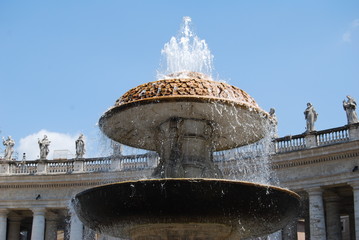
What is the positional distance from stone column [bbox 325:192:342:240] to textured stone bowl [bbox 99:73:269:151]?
20262 mm

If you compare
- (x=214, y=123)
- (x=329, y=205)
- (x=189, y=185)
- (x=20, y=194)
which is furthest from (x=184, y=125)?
(x=20, y=194)

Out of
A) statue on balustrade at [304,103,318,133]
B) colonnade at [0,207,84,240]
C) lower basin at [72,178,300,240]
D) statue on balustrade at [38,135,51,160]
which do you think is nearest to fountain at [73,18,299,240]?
lower basin at [72,178,300,240]

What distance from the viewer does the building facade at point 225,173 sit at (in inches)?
1352

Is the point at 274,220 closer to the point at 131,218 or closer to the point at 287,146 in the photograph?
the point at 131,218

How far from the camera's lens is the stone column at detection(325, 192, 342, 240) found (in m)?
35.8

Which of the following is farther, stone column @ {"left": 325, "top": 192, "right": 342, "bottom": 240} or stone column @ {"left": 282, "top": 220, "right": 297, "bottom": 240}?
stone column @ {"left": 282, "top": 220, "right": 297, "bottom": 240}

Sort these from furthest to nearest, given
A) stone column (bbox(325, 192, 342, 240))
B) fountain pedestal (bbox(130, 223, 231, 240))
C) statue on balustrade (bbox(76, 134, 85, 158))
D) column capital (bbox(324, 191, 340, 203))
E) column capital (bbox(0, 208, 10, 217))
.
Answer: statue on balustrade (bbox(76, 134, 85, 158)), column capital (bbox(0, 208, 10, 217)), column capital (bbox(324, 191, 340, 203)), stone column (bbox(325, 192, 342, 240)), fountain pedestal (bbox(130, 223, 231, 240))

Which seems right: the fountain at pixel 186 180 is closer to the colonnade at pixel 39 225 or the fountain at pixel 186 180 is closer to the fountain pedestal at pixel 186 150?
the fountain pedestal at pixel 186 150

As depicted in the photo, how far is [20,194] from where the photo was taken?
141ft

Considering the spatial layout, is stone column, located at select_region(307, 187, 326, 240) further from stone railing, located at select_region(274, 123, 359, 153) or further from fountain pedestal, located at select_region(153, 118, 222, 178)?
fountain pedestal, located at select_region(153, 118, 222, 178)

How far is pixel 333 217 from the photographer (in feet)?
118

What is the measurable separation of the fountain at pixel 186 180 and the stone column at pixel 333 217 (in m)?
19.8

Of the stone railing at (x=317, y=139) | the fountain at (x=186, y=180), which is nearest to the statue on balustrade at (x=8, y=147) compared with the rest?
the stone railing at (x=317, y=139)

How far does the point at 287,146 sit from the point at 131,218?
23.7m
